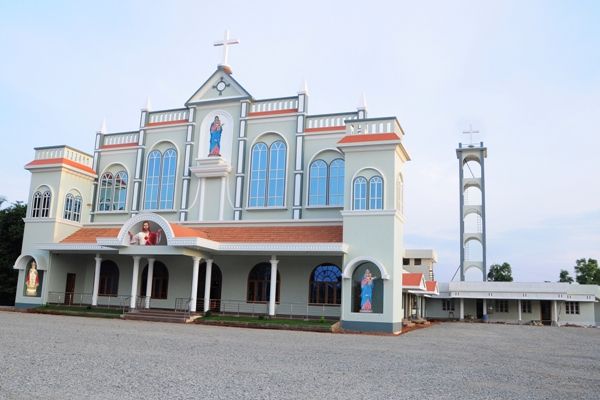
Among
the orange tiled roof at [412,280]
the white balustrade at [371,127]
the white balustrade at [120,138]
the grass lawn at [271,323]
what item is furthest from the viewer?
the white balustrade at [120,138]

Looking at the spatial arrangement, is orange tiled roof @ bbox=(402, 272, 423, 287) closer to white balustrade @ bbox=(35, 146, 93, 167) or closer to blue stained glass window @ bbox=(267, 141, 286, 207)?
blue stained glass window @ bbox=(267, 141, 286, 207)

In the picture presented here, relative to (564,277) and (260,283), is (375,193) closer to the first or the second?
(260,283)

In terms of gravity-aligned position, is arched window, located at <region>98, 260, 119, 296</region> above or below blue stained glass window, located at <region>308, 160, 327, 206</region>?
below

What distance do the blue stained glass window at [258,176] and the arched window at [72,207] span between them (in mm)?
9451

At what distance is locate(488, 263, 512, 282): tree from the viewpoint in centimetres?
6003

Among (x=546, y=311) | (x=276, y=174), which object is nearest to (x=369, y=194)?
(x=276, y=174)

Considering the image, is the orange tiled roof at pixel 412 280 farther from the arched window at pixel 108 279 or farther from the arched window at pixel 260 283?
the arched window at pixel 108 279

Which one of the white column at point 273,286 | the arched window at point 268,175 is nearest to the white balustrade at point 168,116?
the arched window at point 268,175

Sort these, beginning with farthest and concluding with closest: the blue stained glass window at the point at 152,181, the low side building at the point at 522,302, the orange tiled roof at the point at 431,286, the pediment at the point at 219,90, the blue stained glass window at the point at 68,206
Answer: the low side building at the point at 522,302 → the orange tiled roof at the point at 431,286 → the blue stained glass window at the point at 152,181 → the blue stained glass window at the point at 68,206 → the pediment at the point at 219,90

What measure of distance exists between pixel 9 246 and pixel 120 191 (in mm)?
7590

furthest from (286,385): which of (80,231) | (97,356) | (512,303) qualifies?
(512,303)

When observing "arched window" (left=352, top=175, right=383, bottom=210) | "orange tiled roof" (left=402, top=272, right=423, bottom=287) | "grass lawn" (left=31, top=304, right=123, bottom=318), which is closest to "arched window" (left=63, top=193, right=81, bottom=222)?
"grass lawn" (left=31, top=304, right=123, bottom=318)

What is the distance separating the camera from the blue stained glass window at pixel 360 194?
21.7 metres

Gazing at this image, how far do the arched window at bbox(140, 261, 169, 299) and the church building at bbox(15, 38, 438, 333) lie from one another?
0.22ft
